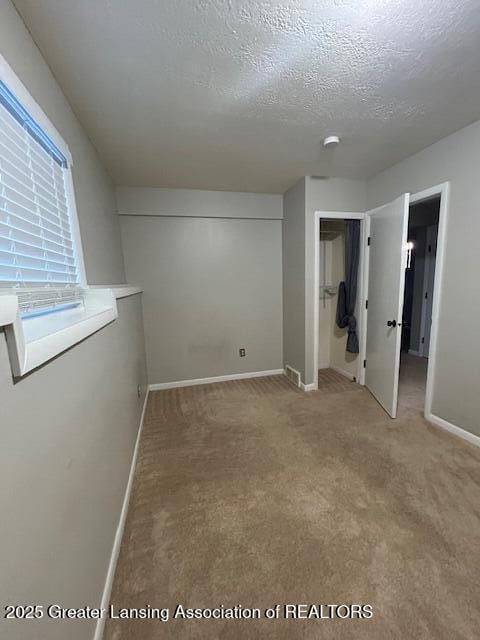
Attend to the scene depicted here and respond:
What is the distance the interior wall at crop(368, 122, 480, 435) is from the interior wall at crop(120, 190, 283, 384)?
1.65m

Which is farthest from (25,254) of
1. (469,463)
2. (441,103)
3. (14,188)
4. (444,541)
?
(469,463)

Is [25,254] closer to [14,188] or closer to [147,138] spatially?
[14,188]

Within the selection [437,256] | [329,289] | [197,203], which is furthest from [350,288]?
[197,203]

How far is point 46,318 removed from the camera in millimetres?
981

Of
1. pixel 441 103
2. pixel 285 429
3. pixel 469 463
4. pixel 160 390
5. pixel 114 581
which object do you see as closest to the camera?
pixel 114 581

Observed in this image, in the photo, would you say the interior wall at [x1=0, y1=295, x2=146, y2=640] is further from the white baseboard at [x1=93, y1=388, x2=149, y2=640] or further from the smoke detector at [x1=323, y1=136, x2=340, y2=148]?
the smoke detector at [x1=323, y1=136, x2=340, y2=148]

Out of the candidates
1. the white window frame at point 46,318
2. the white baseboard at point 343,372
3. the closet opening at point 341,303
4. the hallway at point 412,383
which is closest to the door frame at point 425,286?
the hallway at point 412,383

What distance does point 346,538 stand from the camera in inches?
49.5

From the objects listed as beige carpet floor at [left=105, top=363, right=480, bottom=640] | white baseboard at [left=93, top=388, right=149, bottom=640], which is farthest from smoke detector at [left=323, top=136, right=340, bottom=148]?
white baseboard at [left=93, top=388, right=149, bottom=640]

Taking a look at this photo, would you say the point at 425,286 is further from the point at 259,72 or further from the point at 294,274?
the point at 259,72

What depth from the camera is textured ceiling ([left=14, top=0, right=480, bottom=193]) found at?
0.99 m

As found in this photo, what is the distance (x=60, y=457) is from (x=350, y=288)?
3132 millimetres

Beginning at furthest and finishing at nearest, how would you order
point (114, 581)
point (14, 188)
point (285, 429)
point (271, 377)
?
point (271, 377) < point (285, 429) < point (114, 581) < point (14, 188)

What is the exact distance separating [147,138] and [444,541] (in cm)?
308
